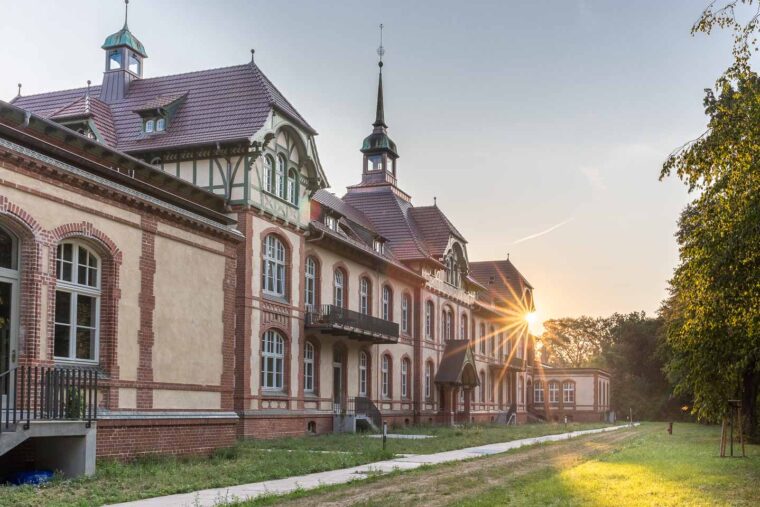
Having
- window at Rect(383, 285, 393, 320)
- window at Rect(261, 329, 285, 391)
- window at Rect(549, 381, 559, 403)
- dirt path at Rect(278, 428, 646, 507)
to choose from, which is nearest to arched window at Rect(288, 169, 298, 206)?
window at Rect(261, 329, 285, 391)

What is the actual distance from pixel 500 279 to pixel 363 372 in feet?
88.9

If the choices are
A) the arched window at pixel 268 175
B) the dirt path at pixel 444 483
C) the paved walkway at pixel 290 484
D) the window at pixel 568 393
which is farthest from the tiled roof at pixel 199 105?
the window at pixel 568 393

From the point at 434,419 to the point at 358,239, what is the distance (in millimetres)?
11577

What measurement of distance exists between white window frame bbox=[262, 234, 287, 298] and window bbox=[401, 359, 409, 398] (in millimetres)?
13621

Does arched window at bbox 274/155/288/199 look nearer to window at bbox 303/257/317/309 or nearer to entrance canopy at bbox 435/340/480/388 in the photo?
window at bbox 303/257/317/309

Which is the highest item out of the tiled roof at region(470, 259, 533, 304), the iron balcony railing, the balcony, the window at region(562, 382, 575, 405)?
the tiled roof at region(470, 259, 533, 304)

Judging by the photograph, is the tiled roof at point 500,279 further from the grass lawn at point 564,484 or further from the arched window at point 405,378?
the grass lawn at point 564,484

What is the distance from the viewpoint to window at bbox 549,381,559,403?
74875 millimetres

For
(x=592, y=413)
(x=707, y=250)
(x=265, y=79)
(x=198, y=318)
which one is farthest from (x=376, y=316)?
(x=592, y=413)

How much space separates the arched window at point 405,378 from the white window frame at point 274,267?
1362 centimetres

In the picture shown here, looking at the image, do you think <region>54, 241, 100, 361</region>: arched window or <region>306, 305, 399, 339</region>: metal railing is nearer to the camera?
<region>54, 241, 100, 361</region>: arched window

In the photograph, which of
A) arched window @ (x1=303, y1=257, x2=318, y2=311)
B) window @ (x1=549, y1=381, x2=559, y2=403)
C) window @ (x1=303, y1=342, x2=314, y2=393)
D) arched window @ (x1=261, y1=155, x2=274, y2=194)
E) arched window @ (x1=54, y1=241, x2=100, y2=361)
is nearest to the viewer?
arched window @ (x1=54, y1=241, x2=100, y2=361)

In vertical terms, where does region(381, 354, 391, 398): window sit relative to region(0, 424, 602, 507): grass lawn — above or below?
above

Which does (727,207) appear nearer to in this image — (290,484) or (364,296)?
(290,484)
